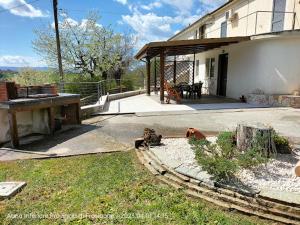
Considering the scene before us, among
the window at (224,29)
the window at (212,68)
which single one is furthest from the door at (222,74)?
the window at (224,29)

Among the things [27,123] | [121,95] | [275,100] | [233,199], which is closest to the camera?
[233,199]

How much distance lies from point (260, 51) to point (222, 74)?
3.76 m

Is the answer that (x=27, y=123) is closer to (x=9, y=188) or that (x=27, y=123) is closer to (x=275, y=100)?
(x=9, y=188)

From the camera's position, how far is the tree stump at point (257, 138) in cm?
438

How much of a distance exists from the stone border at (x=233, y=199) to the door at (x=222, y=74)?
1192 cm

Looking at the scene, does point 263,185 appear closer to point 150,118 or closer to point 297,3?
point 150,118

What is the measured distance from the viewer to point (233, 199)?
128 inches

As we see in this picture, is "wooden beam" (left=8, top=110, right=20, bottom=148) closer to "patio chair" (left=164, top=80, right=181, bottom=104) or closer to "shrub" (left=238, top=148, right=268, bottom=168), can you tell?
"shrub" (left=238, top=148, right=268, bottom=168)

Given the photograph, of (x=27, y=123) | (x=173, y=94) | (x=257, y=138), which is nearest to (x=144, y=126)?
(x=27, y=123)

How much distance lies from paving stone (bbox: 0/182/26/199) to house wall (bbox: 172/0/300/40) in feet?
39.1

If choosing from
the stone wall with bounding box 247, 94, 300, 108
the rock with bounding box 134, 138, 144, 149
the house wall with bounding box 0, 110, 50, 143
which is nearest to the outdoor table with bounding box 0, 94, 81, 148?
the house wall with bounding box 0, 110, 50, 143

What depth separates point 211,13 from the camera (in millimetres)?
17438

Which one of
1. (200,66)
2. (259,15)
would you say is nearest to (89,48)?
(200,66)

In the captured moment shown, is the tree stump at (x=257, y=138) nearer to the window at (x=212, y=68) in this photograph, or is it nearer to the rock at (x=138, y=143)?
the rock at (x=138, y=143)
